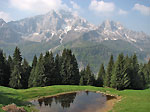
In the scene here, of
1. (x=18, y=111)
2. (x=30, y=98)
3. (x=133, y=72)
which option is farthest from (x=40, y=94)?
(x=133, y=72)

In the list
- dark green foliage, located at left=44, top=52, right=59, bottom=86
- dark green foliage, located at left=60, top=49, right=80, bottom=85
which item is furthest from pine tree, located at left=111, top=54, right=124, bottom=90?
dark green foliage, located at left=44, top=52, right=59, bottom=86

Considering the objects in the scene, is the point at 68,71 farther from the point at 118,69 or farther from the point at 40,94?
the point at 40,94

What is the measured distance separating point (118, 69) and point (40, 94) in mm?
34351

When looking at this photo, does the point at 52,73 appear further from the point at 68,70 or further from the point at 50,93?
the point at 50,93

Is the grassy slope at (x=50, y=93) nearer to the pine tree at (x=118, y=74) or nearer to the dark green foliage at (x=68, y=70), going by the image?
the dark green foliage at (x=68, y=70)

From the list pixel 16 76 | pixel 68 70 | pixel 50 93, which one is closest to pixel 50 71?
pixel 68 70

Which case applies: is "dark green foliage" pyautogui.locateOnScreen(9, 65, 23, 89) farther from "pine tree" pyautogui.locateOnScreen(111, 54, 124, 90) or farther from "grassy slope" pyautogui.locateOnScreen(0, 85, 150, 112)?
"pine tree" pyautogui.locateOnScreen(111, 54, 124, 90)

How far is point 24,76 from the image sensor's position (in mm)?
61500

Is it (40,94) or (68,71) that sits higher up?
(68,71)

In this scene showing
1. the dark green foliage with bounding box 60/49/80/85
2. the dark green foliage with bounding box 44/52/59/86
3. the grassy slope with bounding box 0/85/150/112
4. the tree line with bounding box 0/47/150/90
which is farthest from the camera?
the dark green foliage with bounding box 60/49/80/85

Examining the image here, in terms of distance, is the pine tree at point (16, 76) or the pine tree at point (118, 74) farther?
the pine tree at point (118, 74)

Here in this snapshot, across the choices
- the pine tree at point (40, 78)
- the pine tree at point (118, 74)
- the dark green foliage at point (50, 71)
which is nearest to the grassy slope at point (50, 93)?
the pine tree at point (40, 78)

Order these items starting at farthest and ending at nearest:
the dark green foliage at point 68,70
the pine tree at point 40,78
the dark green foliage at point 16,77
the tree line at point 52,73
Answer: the dark green foliage at point 68,70, the tree line at point 52,73, the dark green foliage at point 16,77, the pine tree at point 40,78

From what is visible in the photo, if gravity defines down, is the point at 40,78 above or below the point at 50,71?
below
